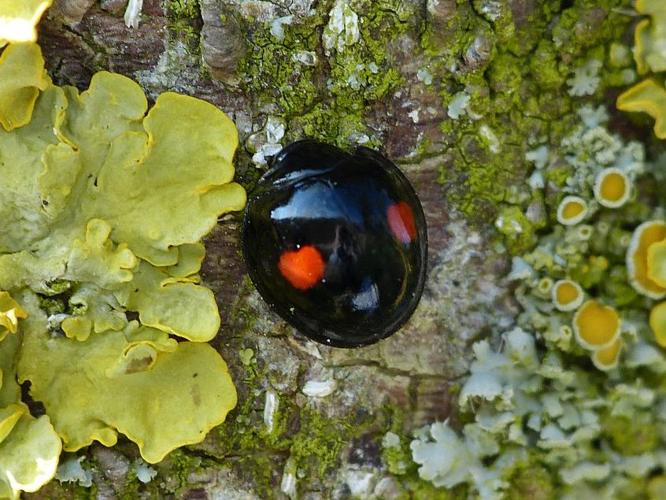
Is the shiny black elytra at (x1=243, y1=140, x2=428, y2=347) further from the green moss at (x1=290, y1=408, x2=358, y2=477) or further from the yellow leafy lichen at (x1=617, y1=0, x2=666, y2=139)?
the yellow leafy lichen at (x1=617, y1=0, x2=666, y2=139)

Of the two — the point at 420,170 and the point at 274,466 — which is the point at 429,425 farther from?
the point at 420,170

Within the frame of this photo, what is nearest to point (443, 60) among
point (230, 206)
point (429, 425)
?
point (230, 206)

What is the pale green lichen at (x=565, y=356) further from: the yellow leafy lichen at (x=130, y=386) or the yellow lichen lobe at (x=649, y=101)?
the yellow leafy lichen at (x=130, y=386)

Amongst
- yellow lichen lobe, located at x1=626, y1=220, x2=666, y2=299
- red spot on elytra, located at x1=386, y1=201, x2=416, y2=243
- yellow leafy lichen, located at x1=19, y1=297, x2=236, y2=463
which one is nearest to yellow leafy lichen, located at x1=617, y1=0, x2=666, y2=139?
yellow lichen lobe, located at x1=626, y1=220, x2=666, y2=299

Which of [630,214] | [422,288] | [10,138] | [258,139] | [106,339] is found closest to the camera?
[10,138]

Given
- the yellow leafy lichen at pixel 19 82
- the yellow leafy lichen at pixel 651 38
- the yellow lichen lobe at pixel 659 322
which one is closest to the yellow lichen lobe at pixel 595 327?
the yellow lichen lobe at pixel 659 322
